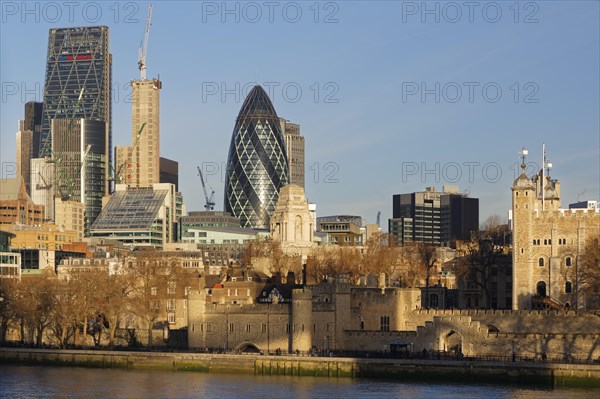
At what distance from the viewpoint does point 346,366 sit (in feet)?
315

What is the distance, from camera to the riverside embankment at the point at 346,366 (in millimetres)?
90062

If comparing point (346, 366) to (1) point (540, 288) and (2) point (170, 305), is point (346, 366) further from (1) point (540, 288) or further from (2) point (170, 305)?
(2) point (170, 305)

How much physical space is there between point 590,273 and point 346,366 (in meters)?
22.7

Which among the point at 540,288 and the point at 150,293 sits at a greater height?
the point at 540,288

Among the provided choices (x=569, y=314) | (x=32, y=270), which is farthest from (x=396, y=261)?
(x=569, y=314)

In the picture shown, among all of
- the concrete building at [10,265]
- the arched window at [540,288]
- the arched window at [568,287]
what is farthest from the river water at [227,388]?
the concrete building at [10,265]

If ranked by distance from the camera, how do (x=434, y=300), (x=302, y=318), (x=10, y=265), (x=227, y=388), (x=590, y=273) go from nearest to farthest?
(x=227, y=388) < (x=302, y=318) < (x=590, y=273) < (x=434, y=300) < (x=10, y=265)

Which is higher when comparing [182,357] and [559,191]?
[559,191]

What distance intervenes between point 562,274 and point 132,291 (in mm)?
37707

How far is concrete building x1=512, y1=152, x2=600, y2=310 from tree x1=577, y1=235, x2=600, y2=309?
708 millimetres

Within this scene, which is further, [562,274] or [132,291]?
[132,291]

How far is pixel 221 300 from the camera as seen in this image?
115000mm

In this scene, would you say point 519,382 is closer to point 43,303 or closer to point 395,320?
point 395,320

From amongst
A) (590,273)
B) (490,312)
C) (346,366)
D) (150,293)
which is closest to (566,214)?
(590,273)
